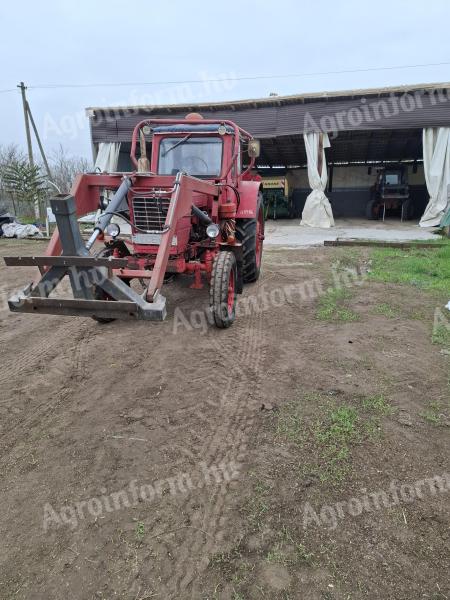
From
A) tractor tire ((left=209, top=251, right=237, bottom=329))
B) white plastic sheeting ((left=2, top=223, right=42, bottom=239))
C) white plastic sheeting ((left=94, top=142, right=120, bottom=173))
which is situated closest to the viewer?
tractor tire ((left=209, top=251, right=237, bottom=329))

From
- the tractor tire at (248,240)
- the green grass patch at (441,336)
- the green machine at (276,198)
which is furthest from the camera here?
the green machine at (276,198)

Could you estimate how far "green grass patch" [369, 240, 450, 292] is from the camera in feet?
21.9

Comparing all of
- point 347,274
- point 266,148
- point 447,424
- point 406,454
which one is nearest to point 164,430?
point 406,454

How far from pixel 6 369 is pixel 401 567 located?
3.64m

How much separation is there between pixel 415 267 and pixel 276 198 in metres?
11.7

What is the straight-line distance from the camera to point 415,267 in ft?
25.1

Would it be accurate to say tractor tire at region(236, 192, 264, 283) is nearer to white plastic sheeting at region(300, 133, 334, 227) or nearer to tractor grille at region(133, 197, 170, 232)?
tractor grille at region(133, 197, 170, 232)

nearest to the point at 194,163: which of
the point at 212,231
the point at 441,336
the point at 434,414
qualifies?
the point at 212,231

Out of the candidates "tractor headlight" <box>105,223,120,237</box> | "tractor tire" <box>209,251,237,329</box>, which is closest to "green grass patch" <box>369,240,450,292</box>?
"tractor tire" <box>209,251,237,329</box>

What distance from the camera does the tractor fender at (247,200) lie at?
575 centimetres

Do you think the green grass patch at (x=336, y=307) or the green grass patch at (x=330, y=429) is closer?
the green grass patch at (x=330, y=429)

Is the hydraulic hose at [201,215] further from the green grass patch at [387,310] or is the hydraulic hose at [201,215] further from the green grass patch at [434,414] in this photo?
the green grass patch at [434,414]

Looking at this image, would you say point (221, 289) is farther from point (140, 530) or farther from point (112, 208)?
point (140, 530)

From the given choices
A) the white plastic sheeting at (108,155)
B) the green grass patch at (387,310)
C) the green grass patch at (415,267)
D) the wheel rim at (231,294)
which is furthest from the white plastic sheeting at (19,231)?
the green grass patch at (387,310)
